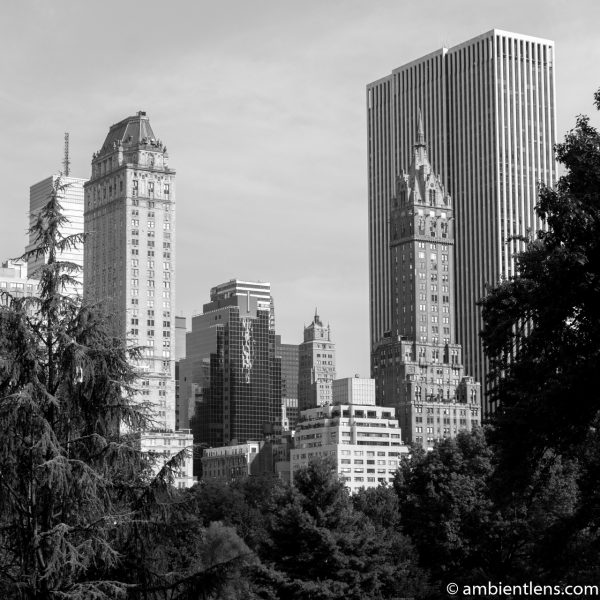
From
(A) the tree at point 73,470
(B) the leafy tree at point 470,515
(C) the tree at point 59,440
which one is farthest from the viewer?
(B) the leafy tree at point 470,515

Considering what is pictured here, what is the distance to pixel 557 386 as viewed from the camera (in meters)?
45.2

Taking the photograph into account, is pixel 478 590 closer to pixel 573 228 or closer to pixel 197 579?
pixel 573 228

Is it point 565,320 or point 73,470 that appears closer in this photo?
point 73,470

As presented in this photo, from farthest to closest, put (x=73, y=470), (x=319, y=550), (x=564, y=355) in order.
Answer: (x=319, y=550) → (x=564, y=355) → (x=73, y=470)

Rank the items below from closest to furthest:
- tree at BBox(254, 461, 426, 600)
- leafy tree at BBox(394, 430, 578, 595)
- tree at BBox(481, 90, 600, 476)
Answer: tree at BBox(481, 90, 600, 476), tree at BBox(254, 461, 426, 600), leafy tree at BBox(394, 430, 578, 595)

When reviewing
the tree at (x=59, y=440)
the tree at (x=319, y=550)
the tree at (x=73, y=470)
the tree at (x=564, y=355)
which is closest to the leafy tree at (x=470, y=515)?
the tree at (x=319, y=550)

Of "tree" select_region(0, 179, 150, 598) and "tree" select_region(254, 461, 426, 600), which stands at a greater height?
"tree" select_region(0, 179, 150, 598)

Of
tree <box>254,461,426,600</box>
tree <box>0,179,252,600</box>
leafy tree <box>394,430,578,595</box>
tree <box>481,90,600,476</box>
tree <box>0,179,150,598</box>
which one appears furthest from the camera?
leafy tree <box>394,430,578,595</box>

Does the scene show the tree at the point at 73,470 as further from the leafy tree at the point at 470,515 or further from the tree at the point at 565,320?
the leafy tree at the point at 470,515

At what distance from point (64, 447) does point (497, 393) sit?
30.6 metres

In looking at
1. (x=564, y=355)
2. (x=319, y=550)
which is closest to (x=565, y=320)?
(x=564, y=355)

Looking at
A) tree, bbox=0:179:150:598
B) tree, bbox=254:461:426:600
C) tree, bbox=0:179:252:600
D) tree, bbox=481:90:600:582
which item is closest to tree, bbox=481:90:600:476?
tree, bbox=481:90:600:582

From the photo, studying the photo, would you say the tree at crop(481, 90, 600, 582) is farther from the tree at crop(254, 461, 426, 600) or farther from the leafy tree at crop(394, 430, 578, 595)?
the tree at crop(254, 461, 426, 600)

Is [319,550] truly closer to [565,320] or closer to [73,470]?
[565,320]
